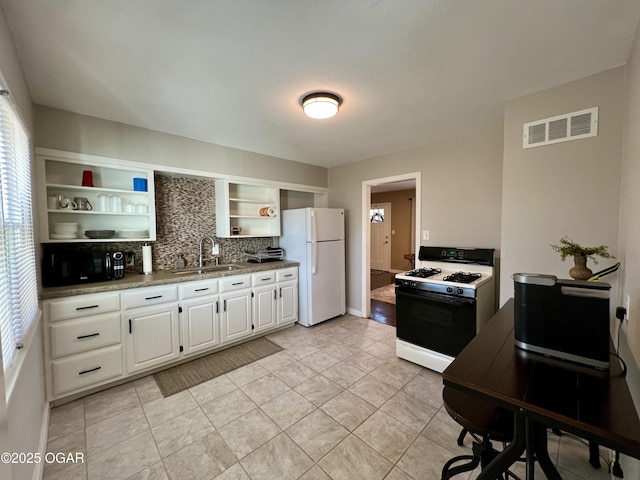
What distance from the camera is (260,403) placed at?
2.12 m

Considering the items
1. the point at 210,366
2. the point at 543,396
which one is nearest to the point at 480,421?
the point at 543,396

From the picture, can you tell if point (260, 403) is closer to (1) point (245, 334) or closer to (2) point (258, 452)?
(2) point (258, 452)

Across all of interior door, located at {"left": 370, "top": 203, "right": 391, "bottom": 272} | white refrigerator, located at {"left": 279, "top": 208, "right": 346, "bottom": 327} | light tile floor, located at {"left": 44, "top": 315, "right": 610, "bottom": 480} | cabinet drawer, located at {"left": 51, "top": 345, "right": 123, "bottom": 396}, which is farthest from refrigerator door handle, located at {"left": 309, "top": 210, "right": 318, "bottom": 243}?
interior door, located at {"left": 370, "top": 203, "right": 391, "bottom": 272}

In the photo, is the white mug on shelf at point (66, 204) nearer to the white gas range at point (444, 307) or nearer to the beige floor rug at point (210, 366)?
the beige floor rug at point (210, 366)

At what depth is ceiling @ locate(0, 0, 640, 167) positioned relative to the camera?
4.13 ft

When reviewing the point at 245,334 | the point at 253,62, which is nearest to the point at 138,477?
the point at 245,334

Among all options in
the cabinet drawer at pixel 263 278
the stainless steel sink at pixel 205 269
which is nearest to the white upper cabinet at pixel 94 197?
the stainless steel sink at pixel 205 269

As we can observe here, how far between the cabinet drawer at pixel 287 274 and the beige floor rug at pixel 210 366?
81 centimetres

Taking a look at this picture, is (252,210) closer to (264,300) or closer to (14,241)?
(264,300)

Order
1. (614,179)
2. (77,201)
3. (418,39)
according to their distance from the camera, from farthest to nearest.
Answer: (77,201)
(614,179)
(418,39)

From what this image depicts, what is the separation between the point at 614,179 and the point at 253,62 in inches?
98.4

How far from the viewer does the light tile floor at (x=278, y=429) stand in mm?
1539

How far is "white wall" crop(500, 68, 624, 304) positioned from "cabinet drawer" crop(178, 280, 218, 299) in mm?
2818

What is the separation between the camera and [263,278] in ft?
10.9
